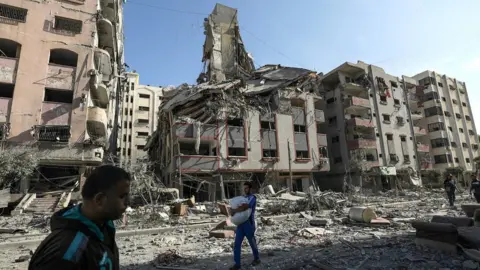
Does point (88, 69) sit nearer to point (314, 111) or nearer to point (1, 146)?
point (1, 146)

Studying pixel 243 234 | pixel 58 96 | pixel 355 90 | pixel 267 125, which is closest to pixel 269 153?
pixel 267 125

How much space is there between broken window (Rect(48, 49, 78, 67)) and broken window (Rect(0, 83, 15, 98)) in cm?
342

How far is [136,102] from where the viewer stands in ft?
178

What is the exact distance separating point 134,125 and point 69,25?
31519mm

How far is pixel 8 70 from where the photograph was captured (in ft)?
64.6

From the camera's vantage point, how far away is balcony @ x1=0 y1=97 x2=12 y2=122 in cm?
1883

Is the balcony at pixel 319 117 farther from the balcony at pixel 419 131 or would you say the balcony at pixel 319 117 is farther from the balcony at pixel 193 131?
the balcony at pixel 419 131

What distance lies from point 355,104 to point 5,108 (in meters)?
35.5

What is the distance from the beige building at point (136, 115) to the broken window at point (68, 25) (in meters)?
28.4

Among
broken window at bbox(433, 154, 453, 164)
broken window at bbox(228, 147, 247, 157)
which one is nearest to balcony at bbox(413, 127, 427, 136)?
broken window at bbox(433, 154, 453, 164)

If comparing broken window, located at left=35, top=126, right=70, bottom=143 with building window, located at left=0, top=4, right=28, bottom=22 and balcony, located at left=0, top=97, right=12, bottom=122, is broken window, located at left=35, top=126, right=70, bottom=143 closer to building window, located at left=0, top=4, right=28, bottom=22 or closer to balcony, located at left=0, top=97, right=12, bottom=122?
balcony, located at left=0, top=97, right=12, bottom=122

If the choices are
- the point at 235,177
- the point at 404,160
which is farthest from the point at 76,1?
the point at 404,160

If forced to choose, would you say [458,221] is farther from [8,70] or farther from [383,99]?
[383,99]

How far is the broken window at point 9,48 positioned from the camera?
67.3 ft
